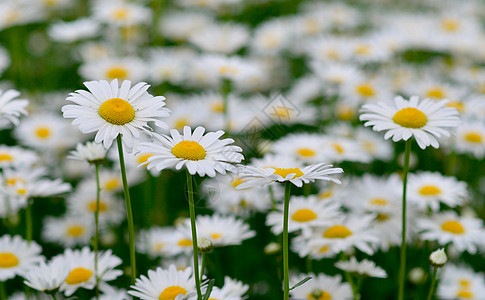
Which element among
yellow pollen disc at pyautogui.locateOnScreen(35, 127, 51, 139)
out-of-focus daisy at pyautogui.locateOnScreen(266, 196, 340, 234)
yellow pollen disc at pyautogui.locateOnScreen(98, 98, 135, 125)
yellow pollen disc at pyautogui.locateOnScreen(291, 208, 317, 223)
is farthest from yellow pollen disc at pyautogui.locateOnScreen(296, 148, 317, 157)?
yellow pollen disc at pyautogui.locateOnScreen(35, 127, 51, 139)

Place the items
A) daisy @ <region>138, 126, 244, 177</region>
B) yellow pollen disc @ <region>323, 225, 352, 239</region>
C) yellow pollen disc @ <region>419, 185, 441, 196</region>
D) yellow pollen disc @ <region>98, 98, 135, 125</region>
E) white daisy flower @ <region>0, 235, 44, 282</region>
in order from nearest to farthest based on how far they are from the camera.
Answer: daisy @ <region>138, 126, 244, 177</region>
yellow pollen disc @ <region>98, 98, 135, 125</region>
white daisy flower @ <region>0, 235, 44, 282</region>
yellow pollen disc @ <region>323, 225, 352, 239</region>
yellow pollen disc @ <region>419, 185, 441, 196</region>

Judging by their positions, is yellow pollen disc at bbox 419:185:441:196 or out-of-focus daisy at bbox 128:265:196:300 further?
yellow pollen disc at bbox 419:185:441:196

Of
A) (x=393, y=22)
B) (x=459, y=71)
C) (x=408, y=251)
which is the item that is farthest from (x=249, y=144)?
(x=393, y=22)

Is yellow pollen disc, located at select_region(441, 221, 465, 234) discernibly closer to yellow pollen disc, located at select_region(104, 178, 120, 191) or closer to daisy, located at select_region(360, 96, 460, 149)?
daisy, located at select_region(360, 96, 460, 149)

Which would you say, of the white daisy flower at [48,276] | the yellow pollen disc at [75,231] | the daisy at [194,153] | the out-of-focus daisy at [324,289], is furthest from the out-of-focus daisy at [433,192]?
the yellow pollen disc at [75,231]

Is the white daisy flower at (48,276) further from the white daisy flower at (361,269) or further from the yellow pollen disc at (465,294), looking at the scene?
the yellow pollen disc at (465,294)

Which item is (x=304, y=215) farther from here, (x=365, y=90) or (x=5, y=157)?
(x=365, y=90)
